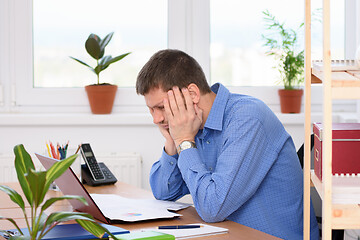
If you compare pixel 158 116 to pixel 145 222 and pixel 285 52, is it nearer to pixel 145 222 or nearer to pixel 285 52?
pixel 145 222

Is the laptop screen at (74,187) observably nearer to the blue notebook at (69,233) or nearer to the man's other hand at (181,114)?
the blue notebook at (69,233)

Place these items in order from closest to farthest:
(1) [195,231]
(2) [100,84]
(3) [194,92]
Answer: (1) [195,231]
(3) [194,92]
(2) [100,84]

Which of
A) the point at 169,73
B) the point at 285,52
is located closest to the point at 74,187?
the point at 169,73

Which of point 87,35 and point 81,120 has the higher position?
point 87,35

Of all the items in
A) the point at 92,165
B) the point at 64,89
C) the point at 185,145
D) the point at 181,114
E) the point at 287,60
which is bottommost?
the point at 92,165

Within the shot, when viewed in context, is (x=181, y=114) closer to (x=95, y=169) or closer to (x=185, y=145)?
(x=185, y=145)

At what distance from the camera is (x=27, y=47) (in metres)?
3.13

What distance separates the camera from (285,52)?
9.87 feet

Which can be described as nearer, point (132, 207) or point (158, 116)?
point (132, 207)

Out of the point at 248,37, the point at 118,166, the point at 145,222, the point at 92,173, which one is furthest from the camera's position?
the point at 248,37

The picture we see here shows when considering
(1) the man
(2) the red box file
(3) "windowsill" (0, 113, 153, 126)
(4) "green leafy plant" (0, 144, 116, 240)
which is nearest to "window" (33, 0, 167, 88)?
(3) "windowsill" (0, 113, 153, 126)

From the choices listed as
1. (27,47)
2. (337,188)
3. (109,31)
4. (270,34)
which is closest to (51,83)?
(27,47)

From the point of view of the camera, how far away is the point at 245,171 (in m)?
1.63

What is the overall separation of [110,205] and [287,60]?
161 cm
